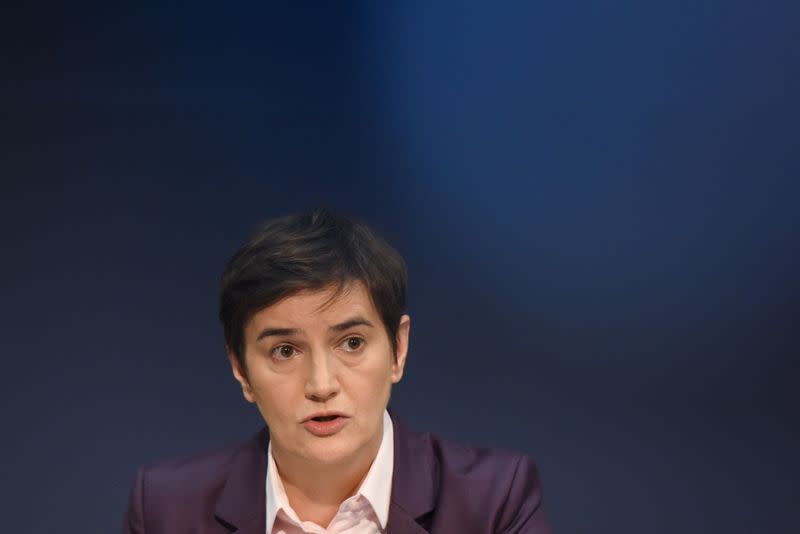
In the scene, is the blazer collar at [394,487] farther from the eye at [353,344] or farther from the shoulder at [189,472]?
the eye at [353,344]

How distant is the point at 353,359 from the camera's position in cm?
210

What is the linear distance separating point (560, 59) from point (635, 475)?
43.5 inches

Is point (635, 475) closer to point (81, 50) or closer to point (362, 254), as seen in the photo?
point (362, 254)

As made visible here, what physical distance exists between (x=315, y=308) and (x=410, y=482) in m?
0.41

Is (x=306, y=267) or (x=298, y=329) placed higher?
(x=306, y=267)

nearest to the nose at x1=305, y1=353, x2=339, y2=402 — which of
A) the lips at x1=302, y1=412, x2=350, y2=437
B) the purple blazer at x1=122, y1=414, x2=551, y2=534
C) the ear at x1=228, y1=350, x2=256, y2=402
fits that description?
the lips at x1=302, y1=412, x2=350, y2=437

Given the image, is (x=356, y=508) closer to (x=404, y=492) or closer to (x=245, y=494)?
(x=404, y=492)

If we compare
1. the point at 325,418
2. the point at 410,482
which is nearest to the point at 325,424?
the point at 325,418

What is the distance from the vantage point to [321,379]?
205 centimetres

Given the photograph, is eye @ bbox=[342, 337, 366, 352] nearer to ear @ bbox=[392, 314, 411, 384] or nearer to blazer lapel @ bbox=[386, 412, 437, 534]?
ear @ bbox=[392, 314, 411, 384]

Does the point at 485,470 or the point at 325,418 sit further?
the point at 485,470

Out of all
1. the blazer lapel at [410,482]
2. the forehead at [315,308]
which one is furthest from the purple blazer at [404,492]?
the forehead at [315,308]

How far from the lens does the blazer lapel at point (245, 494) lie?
2.22 metres

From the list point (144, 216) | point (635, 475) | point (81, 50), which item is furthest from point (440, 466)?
point (81, 50)
